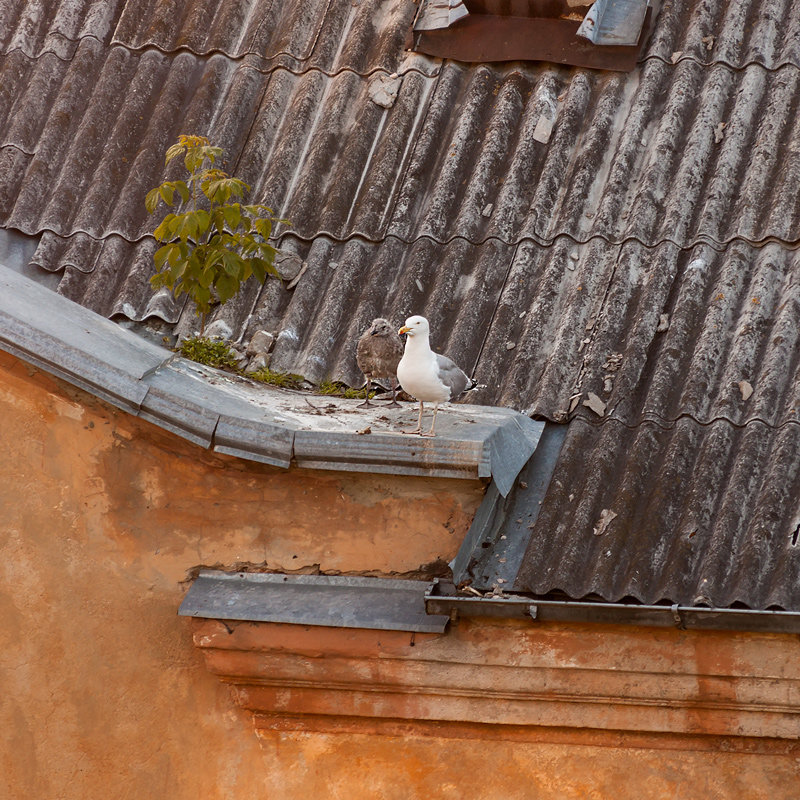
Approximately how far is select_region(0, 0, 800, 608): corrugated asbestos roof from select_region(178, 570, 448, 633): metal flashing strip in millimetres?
506

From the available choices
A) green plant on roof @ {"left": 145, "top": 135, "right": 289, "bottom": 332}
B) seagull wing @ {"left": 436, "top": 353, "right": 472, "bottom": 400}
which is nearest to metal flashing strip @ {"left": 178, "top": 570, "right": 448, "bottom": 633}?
seagull wing @ {"left": 436, "top": 353, "right": 472, "bottom": 400}

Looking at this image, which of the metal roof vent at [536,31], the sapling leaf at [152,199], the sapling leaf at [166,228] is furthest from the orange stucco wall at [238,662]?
the metal roof vent at [536,31]

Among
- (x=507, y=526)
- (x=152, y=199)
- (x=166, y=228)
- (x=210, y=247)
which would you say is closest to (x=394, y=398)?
(x=507, y=526)

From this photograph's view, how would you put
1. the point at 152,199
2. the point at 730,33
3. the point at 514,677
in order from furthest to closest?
the point at 730,33
the point at 152,199
the point at 514,677

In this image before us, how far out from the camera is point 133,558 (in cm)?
486

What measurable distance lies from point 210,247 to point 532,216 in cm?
169

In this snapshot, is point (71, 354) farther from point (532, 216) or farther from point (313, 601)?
point (532, 216)

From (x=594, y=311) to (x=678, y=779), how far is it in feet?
7.27

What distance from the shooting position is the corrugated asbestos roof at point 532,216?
475cm

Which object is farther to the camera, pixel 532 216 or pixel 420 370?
pixel 532 216

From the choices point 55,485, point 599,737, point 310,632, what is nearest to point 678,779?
point 599,737

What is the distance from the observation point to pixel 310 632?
15.0 feet

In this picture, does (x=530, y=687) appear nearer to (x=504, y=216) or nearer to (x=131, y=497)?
(x=131, y=497)

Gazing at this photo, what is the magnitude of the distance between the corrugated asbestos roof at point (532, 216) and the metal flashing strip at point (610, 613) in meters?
0.20
